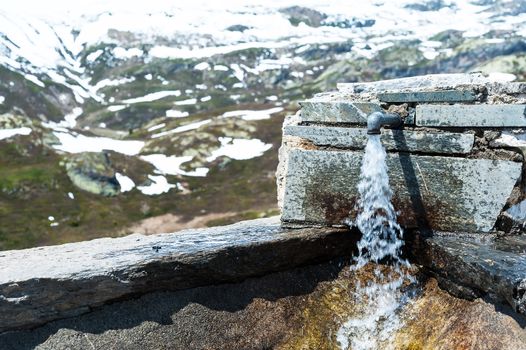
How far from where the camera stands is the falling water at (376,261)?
634cm

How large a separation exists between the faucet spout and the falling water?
240 millimetres

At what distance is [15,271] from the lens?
19.8 ft

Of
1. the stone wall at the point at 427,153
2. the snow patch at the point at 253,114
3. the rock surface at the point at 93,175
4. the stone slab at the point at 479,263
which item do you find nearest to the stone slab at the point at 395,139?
the stone wall at the point at 427,153

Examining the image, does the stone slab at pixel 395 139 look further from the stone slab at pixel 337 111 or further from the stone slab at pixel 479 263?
the stone slab at pixel 479 263

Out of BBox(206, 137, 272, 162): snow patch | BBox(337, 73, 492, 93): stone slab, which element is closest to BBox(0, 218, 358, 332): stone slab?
BBox(337, 73, 492, 93): stone slab

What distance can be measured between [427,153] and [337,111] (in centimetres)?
126

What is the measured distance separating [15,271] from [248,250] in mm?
2628

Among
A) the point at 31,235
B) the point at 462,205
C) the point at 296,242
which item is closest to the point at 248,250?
the point at 296,242

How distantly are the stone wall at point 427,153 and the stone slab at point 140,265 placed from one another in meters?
0.50

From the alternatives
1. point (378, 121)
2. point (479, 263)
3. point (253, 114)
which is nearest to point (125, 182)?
point (253, 114)

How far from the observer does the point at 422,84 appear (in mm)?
7133

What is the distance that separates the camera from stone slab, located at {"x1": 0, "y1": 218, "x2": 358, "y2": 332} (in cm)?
574

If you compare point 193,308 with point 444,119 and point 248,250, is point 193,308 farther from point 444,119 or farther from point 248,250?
point 444,119

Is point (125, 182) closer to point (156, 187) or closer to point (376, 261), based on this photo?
point (156, 187)
